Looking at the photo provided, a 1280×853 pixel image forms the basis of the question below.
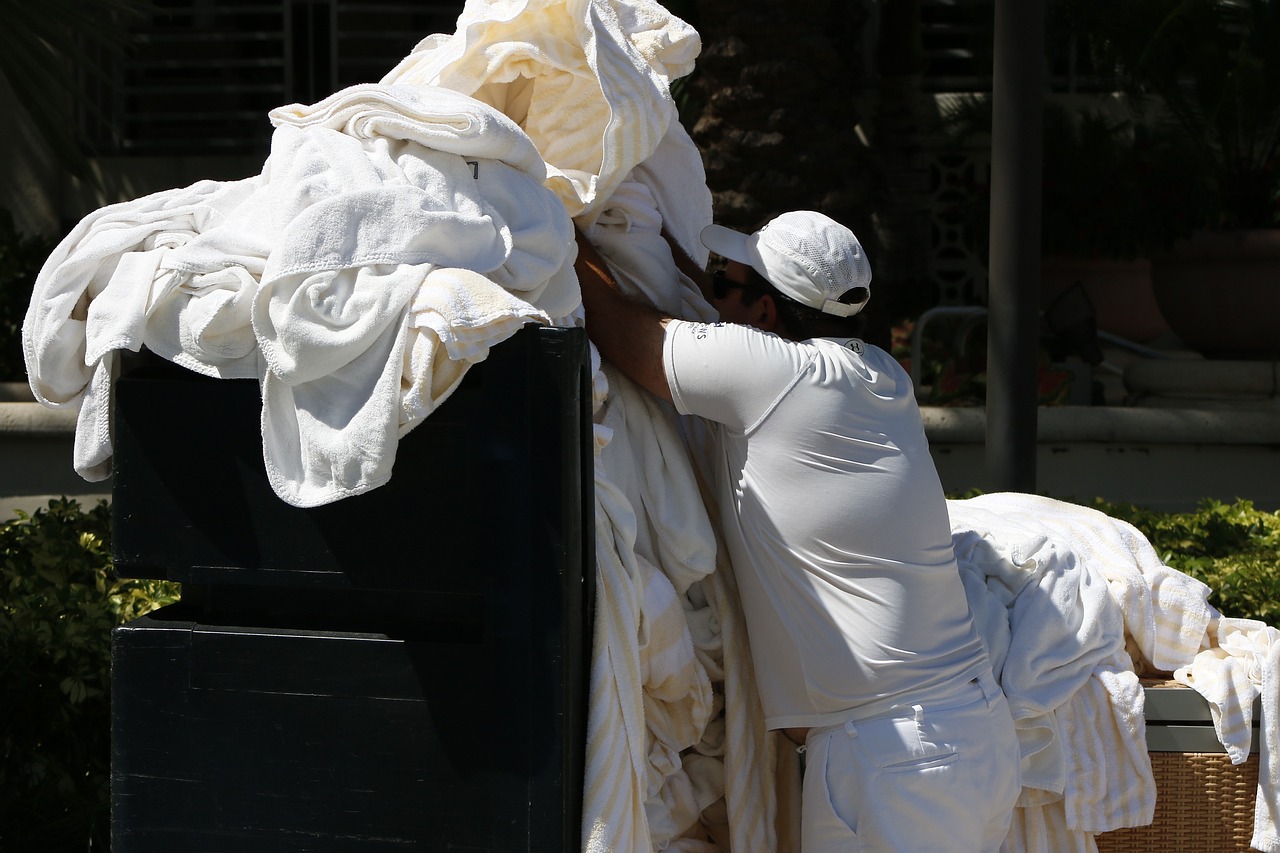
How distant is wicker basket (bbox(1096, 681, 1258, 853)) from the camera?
111 inches

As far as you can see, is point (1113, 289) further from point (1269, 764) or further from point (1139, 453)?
point (1269, 764)

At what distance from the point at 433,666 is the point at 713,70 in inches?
180

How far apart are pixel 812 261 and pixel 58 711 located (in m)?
2.13

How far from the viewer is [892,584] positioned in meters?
2.50

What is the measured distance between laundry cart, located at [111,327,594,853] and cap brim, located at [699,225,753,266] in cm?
57

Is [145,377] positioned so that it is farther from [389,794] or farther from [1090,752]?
[1090,752]

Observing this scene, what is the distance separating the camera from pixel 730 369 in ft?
8.05

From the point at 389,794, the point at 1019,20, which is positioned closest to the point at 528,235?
the point at 389,794

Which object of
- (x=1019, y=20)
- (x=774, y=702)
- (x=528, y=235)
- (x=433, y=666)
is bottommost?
(x=774, y=702)

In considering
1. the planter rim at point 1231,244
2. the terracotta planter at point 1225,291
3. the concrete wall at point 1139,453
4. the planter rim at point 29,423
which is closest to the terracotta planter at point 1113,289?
the terracotta planter at point 1225,291

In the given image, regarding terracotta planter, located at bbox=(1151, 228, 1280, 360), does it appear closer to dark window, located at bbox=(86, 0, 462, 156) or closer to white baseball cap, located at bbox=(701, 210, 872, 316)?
dark window, located at bbox=(86, 0, 462, 156)

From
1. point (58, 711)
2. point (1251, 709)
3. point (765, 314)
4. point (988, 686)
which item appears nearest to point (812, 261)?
point (765, 314)

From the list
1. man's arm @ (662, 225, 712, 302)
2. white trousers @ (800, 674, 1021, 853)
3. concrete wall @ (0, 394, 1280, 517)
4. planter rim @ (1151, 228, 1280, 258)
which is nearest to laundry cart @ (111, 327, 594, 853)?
white trousers @ (800, 674, 1021, 853)

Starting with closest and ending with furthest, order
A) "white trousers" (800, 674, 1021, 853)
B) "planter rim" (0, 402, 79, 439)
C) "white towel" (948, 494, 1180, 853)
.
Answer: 1. "white trousers" (800, 674, 1021, 853)
2. "white towel" (948, 494, 1180, 853)
3. "planter rim" (0, 402, 79, 439)
